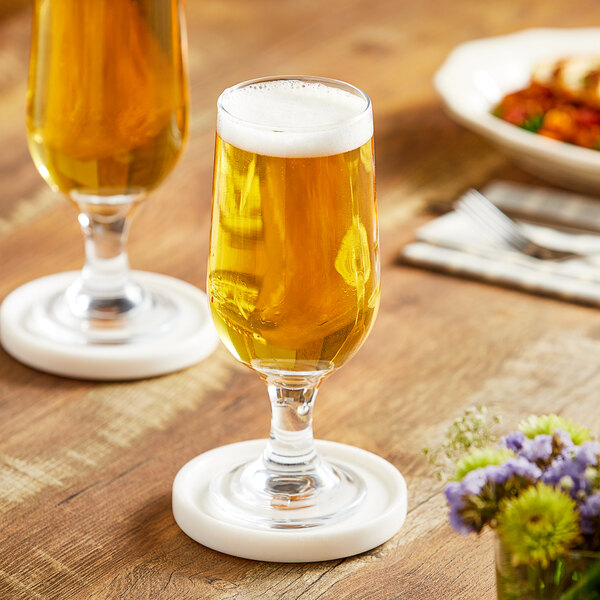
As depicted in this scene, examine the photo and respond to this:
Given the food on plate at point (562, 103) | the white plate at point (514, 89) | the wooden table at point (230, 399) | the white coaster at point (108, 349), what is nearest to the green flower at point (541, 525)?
the wooden table at point (230, 399)

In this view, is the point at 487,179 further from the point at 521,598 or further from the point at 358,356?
the point at 521,598

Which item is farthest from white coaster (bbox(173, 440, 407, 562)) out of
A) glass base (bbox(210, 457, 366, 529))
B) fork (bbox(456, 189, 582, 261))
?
fork (bbox(456, 189, 582, 261))

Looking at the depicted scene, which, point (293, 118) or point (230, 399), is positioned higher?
point (293, 118)

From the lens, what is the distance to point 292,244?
79 cm

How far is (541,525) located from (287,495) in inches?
13.3

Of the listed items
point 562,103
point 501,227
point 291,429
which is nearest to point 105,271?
point 291,429

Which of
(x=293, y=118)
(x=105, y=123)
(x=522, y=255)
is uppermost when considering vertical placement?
(x=293, y=118)

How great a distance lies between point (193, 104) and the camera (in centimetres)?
181

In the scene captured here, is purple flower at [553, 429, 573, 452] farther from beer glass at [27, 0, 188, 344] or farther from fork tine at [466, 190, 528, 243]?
fork tine at [466, 190, 528, 243]

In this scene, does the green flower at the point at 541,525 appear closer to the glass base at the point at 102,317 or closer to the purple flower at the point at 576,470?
the purple flower at the point at 576,470

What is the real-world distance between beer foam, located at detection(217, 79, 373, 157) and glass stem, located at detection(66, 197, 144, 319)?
381 mm

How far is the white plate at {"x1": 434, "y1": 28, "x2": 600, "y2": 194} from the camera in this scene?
149 cm

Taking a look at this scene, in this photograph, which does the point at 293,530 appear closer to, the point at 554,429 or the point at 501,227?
the point at 554,429

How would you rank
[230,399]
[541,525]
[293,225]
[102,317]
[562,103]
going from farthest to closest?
[562,103] < [102,317] < [230,399] < [293,225] < [541,525]
